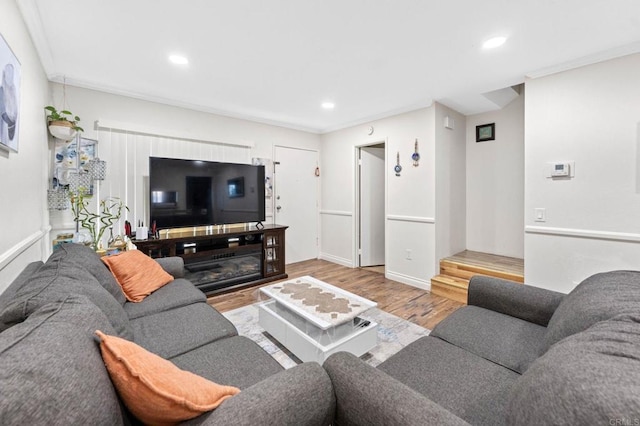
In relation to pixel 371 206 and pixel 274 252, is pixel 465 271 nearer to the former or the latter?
pixel 371 206

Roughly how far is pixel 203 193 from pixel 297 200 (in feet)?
5.79

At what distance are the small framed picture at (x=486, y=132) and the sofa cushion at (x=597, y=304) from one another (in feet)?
10.0

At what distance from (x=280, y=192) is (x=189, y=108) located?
1.81 meters

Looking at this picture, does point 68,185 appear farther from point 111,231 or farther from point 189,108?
point 189,108

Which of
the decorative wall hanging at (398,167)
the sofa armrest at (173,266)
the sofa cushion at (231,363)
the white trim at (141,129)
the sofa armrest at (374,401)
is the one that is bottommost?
the sofa cushion at (231,363)

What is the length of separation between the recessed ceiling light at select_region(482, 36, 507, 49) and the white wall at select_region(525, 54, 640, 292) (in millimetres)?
867

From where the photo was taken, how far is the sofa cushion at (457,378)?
1033mm

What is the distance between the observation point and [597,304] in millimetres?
1049

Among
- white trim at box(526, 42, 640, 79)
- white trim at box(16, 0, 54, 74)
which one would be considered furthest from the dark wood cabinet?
white trim at box(526, 42, 640, 79)

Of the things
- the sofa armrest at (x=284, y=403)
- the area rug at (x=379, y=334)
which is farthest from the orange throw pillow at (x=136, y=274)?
the sofa armrest at (x=284, y=403)

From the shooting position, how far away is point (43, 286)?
3.48 feet

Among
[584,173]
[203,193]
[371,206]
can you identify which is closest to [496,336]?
[584,173]

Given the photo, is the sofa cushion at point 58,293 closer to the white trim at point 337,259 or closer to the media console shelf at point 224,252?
the media console shelf at point 224,252

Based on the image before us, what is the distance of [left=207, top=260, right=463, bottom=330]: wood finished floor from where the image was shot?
2.91 meters
